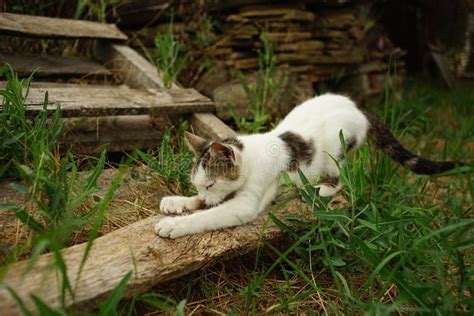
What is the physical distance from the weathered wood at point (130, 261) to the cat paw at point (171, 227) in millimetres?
25

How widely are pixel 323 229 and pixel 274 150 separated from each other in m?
0.59

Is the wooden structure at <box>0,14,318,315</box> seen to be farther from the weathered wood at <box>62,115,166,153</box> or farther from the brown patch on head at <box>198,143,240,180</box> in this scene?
the brown patch on head at <box>198,143,240,180</box>

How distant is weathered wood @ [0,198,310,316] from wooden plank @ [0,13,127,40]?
1.95 meters

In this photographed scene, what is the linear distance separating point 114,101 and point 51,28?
102 centimetres

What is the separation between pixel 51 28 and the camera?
9.62 feet

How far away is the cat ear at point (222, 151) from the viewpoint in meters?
1.81

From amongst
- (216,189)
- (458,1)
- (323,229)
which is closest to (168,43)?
(216,189)

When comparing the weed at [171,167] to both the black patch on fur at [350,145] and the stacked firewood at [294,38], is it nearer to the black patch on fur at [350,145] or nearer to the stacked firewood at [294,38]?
the black patch on fur at [350,145]

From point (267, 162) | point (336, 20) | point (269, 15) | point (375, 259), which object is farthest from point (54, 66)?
point (336, 20)

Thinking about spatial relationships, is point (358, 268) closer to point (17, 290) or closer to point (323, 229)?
point (323, 229)

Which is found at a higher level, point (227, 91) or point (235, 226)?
point (227, 91)

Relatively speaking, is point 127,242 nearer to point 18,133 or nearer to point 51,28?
point 18,133

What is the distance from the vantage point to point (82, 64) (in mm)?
3221

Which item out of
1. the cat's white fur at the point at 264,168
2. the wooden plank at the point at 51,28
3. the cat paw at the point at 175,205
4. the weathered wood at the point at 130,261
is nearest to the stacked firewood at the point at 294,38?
the wooden plank at the point at 51,28
